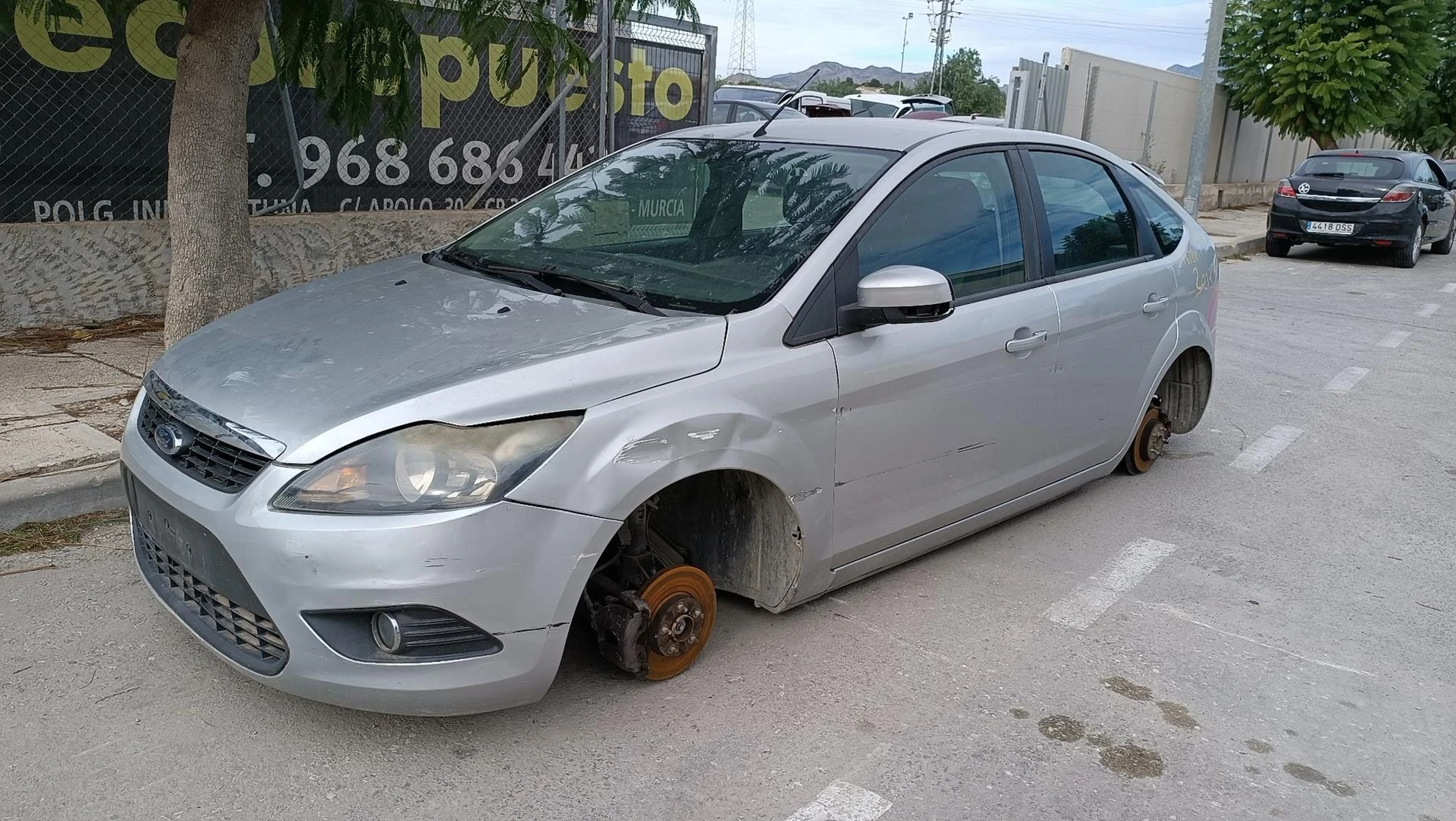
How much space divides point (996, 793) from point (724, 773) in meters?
0.71

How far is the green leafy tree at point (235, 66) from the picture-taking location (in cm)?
560

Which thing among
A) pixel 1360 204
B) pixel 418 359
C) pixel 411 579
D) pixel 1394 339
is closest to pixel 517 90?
pixel 418 359

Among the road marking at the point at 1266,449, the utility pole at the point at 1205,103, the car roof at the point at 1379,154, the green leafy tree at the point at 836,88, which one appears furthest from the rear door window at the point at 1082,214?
→ the green leafy tree at the point at 836,88

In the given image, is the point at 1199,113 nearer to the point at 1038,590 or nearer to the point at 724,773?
the point at 1038,590

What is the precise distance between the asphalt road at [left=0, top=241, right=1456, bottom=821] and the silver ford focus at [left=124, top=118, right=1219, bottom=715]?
211mm

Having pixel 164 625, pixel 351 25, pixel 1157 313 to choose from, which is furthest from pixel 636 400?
pixel 351 25

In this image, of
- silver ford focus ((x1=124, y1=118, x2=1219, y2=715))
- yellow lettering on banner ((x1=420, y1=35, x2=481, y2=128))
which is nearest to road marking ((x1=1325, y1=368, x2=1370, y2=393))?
silver ford focus ((x1=124, y1=118, x2=1219, y2=715))

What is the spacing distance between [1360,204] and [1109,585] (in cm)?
1378

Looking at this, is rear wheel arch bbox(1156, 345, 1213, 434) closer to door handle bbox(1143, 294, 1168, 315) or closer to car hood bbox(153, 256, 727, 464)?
door handle bbox(1143, 294, 1168, 315)

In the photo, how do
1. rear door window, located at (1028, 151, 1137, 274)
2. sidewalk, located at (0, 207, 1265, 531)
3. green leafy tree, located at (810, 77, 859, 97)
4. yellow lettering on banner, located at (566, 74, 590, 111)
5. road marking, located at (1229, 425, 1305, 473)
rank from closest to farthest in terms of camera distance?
sidewalk, located at (0, 207, 1265, 531), rear door window, located at (1028, 151, 1137, 274), road marking, located at (1229, 425, 1305, 473), yellow lettering on banner, located at (566, 74, 590, 111), green leafy tree, located at (810, 77, 859, 97)

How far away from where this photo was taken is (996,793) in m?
3.04

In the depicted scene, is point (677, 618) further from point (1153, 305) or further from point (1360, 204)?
Result: point (1360, 204)

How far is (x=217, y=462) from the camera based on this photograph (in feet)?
9.93

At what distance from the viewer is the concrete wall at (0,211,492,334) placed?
22.1 ft
